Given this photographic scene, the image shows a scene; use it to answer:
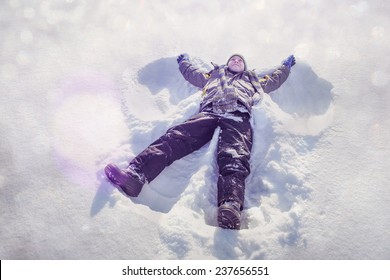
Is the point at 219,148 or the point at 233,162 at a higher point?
the point at 219,148

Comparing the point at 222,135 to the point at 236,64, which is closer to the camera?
the point at 222,135

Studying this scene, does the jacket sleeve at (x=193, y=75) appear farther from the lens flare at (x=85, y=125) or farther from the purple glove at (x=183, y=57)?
the lens flare at (x=85, y=125)

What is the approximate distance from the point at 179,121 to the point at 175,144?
572 millimetres

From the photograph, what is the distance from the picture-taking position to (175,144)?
306cm

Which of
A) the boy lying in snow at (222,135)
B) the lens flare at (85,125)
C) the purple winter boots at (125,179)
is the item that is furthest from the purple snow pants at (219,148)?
the lens flare at (85,125)

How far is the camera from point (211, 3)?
5.60 m

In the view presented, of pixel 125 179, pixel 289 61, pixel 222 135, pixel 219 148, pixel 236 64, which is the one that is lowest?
pixel 125 179

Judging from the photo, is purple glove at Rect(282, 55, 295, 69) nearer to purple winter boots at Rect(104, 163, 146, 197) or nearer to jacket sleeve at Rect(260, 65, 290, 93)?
jacket sleeve at Rect(260, 65, 290, 93)

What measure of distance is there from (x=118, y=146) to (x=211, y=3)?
3623mm

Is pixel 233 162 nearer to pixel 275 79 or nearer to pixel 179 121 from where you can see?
pixel 179 121

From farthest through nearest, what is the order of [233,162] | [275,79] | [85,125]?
[275,79] < [85,125] < [233,162]

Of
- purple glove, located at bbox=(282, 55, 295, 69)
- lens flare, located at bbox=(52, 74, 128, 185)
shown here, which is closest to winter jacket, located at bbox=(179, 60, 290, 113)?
purple glove, located at bbox=(282, 55, 295, 69)

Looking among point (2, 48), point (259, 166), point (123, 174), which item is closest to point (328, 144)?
point (259, 166)

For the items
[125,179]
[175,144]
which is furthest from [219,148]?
[125,179]
